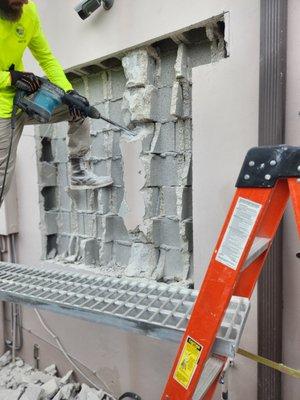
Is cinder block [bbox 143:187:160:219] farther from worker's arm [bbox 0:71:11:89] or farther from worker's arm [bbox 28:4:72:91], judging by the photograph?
worker's arm [bbox 0:71:11:89]

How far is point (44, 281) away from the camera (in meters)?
1.43

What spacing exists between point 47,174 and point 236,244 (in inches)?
73.0

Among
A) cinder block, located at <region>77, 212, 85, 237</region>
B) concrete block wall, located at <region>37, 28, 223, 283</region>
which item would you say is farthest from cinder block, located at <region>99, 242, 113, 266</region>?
cinder block, located at <region>77, 212, 85, 237</region>

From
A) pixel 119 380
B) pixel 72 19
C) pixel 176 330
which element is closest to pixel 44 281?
pixel 176 330

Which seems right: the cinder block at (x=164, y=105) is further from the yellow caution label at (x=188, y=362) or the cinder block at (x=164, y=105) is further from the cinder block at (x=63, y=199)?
the yellow caution label at (x=188, y=362)

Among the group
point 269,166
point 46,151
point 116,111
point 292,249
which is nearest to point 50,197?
point 46,151

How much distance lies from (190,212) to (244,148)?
0.51m

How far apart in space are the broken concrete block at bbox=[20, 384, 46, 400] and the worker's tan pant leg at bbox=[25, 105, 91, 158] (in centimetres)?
145

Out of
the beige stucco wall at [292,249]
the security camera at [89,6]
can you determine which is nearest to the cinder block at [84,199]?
the security camera at [89,6]

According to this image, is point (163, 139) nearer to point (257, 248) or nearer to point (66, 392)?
point (257, 248)

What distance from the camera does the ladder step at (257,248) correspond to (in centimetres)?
73

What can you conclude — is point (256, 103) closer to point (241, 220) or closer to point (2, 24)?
point (241, 220)

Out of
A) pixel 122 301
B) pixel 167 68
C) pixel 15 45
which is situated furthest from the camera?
pixel 167 68

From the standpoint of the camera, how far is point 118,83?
75.6 inches
